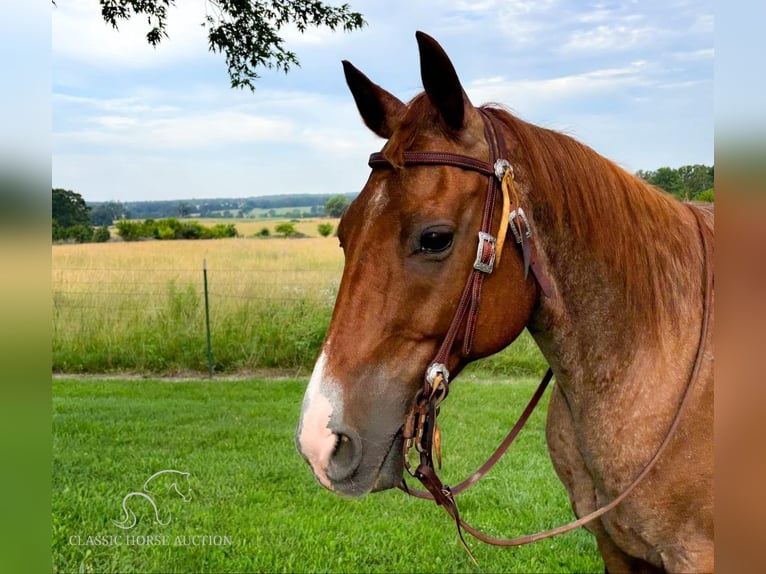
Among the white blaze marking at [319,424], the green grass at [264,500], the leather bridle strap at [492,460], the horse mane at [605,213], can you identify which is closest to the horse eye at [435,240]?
the horse mane at [605,213]

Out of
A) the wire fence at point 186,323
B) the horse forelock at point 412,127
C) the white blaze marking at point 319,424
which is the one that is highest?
the horse forelock at point 412,127

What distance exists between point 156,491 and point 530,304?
4.19 metres

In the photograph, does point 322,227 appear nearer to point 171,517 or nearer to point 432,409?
point 171,517

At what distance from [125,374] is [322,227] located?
740 cm

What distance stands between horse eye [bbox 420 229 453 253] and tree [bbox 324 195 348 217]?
759 centimetres

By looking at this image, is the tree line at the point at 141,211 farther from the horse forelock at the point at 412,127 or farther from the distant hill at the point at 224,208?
the horse forelock at the point at 412,127

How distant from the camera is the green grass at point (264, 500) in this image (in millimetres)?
3871

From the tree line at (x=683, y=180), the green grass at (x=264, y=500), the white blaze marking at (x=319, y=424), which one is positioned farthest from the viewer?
the green grass at (x=264, y=500)

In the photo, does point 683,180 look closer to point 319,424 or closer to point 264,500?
point 319,424

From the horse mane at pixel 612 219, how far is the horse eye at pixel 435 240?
36cm

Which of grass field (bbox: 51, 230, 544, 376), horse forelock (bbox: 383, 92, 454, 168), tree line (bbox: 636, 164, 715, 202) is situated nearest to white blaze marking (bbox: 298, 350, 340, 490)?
horse forelock (bbox: 383, 92, 454, 168)

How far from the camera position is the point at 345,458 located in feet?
5.24

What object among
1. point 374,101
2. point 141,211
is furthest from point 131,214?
point 374,101

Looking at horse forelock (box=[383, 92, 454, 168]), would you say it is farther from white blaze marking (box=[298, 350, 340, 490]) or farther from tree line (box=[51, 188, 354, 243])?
tree line (box=[51, 188, 354, 243])
